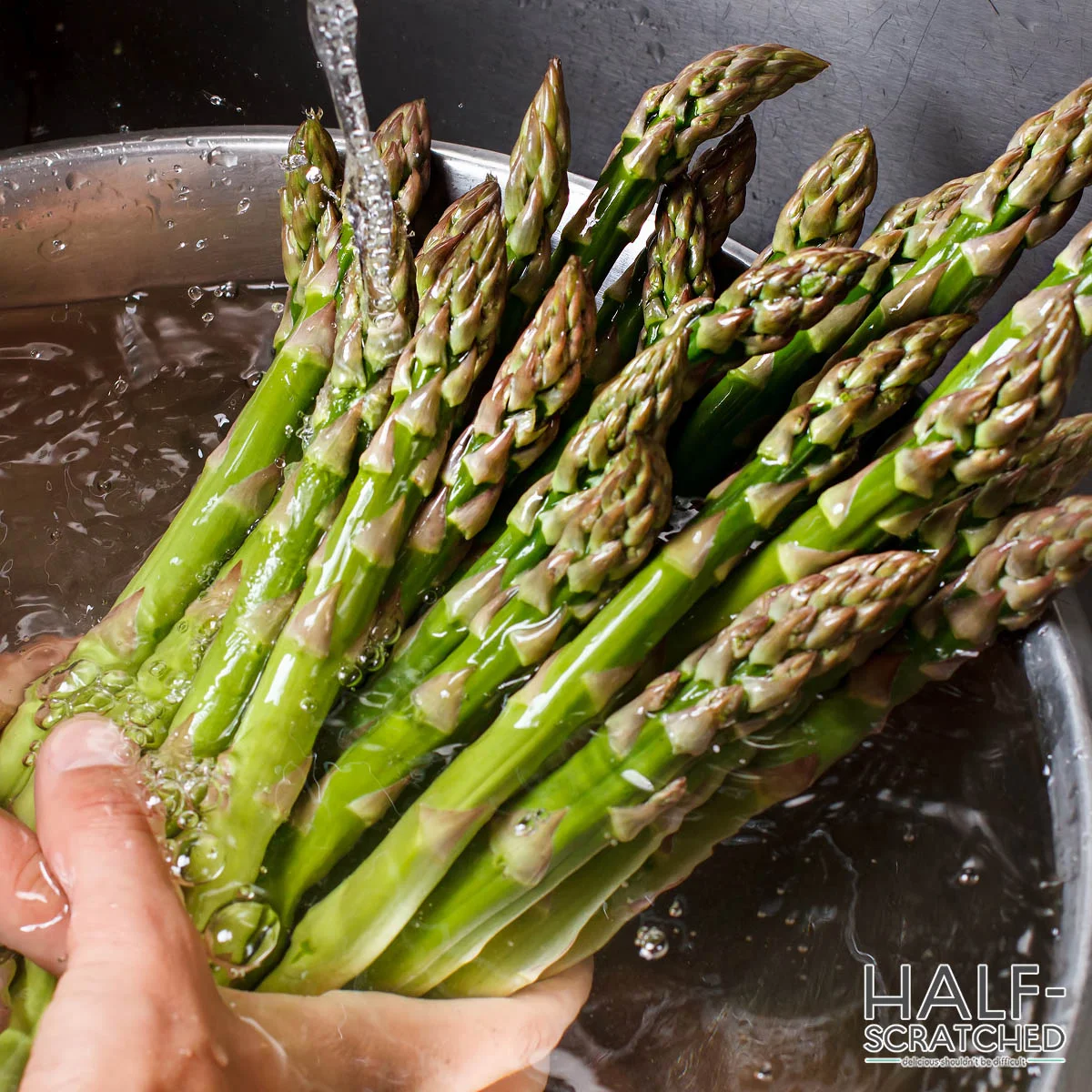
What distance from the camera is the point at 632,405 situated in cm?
91

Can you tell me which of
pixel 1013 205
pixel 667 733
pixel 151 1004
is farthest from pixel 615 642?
pixel 1013 205

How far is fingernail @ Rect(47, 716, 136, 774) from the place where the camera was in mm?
893

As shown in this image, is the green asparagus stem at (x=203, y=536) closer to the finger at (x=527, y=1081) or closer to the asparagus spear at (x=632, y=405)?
the asparagus spear at (x=632, y=405)

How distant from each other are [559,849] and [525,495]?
316 mm

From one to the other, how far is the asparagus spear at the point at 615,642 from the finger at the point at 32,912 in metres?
0.20

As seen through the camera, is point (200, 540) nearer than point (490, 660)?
No

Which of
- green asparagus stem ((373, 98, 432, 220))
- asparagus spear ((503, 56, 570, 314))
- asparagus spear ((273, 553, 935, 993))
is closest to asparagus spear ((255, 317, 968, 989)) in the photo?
asparagus spear ((273, 553, 935, 993))

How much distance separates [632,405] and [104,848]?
59 centimetres

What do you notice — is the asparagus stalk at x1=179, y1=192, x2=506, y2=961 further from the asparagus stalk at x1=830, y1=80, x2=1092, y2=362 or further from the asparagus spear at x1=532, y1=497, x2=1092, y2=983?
the asparagus stalk at x1=830, y1=80, x2=1092, y2=362

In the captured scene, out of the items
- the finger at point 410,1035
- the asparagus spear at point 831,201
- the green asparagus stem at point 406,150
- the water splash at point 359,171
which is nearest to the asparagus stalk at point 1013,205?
the asparagus spear at point 831,201

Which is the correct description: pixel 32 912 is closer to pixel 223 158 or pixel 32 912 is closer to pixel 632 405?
pixel 632 405

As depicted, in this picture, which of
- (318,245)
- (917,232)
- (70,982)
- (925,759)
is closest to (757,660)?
(925,759)

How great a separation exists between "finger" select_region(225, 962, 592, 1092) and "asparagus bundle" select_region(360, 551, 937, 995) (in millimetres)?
52

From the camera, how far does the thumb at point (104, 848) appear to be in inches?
30.9
